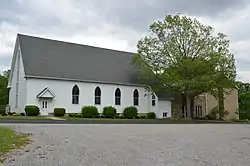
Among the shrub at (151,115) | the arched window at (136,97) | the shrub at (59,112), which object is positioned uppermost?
the arched window at (136,97)

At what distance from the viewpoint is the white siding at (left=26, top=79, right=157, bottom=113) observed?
121ft

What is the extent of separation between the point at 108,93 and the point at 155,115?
6.76 meters

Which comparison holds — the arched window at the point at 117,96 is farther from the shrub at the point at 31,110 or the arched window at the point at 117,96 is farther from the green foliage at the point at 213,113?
the green foliage at the point at 213,113

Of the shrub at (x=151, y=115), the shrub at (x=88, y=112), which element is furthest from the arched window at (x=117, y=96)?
the shrub at (x=88, y=112)

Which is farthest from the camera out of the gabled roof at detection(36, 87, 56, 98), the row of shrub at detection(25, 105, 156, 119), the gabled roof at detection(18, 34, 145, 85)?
the gabled roof at detection(18, 34, 145, 85)

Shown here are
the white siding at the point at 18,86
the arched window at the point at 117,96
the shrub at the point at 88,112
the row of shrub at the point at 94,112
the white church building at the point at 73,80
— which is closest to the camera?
the row of shrub at the point at 94,112

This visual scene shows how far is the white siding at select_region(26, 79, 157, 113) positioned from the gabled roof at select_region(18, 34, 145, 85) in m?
0.67

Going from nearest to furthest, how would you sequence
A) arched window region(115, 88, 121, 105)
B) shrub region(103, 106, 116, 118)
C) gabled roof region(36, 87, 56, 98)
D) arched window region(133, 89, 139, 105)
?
A: gabled roof region(36, 87, 56, 98) → shrub region(103, 106, 116, 118) → arched window region(115, 88, 121, 105) → arched window region(133, 89, 139, 105)

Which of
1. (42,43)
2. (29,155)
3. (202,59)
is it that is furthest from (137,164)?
(42,43)

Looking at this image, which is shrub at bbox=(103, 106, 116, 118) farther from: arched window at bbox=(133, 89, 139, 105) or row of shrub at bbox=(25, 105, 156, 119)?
arched window at bbox=(133, 89, 139, 105)

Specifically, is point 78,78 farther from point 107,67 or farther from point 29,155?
point 29,155

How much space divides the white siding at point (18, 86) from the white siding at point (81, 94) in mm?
1349

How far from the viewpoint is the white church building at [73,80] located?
3728cm

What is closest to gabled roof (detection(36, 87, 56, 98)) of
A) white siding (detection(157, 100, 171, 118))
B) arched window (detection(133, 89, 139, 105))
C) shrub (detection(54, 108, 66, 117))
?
shrub (detection(54, 108, 66, 117))
